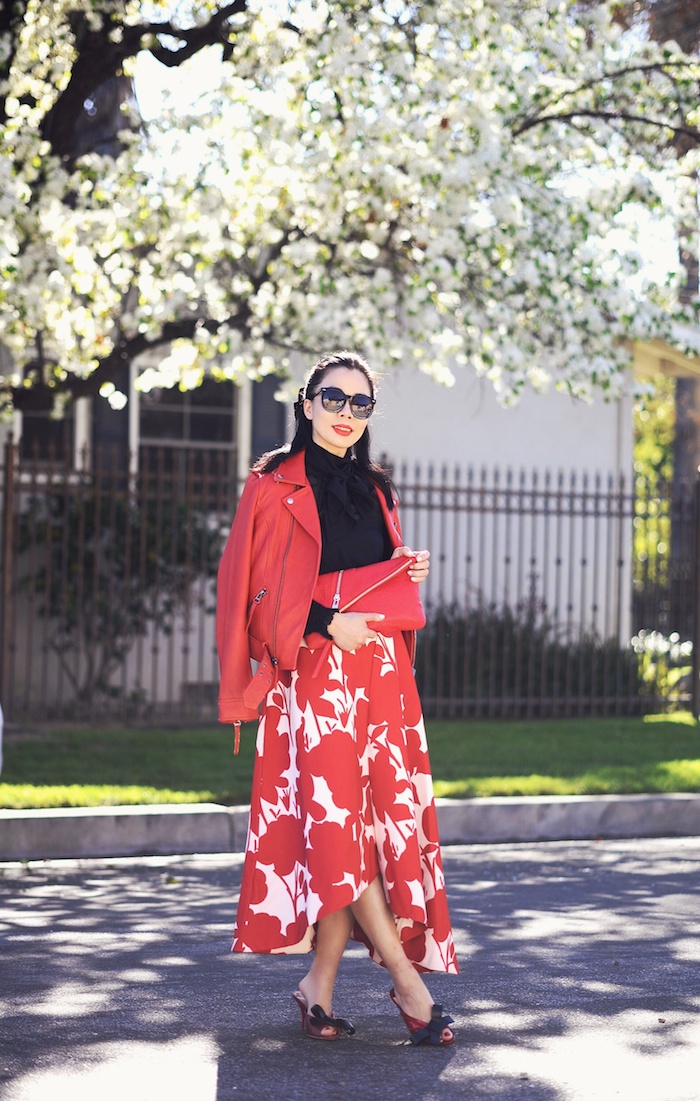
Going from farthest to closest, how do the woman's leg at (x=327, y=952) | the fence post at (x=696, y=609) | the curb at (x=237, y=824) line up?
the fence post at (x=696, y=609), the curb at (x=237, y=824), the woman's leg at (x=327, y=952)

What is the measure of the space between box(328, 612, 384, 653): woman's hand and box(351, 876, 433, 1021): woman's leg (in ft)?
2.17

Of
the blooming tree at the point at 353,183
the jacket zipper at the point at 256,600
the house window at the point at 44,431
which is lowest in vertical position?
the jacket zipper at the point at 256,600

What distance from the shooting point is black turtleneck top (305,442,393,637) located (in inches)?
176

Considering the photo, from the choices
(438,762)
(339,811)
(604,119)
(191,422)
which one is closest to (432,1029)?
(339,811)

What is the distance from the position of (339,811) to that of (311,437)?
1.10m

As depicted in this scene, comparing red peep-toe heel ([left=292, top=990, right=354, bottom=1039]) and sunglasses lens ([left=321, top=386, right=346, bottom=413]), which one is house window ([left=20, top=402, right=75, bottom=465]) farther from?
red peep-toe heel ([left=292, top=990, right=354, bottom=1039])

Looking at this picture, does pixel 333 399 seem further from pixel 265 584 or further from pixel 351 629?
pixel 351 629

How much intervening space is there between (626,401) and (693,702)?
3.99 meters

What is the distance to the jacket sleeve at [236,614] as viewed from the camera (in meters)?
4.34

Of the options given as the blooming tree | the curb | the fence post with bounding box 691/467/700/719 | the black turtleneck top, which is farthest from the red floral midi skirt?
the fence post with bounding box 691/467/700/719

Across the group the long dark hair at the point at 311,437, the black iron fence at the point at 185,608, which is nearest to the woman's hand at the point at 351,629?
the long dark hair at the point at 311,437

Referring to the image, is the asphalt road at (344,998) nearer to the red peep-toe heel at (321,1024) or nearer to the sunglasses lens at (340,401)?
the red peep-toe heel at (321,1024)

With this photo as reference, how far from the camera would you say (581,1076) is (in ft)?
13.3

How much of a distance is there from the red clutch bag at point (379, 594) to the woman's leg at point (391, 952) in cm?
72
